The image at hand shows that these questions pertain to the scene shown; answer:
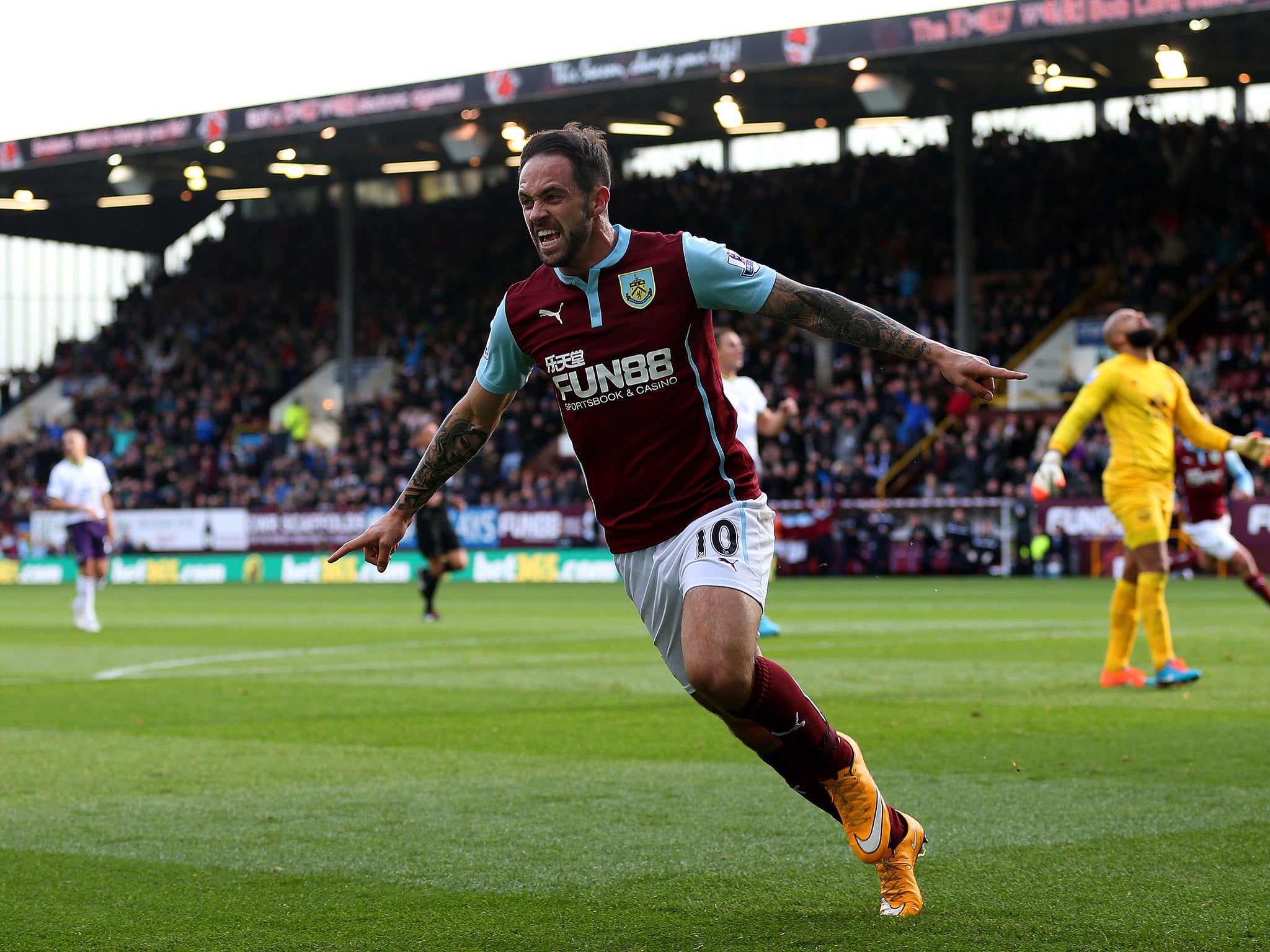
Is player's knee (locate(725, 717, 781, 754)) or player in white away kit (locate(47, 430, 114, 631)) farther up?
player in white away kit (locate(47, 430, 114, 631))

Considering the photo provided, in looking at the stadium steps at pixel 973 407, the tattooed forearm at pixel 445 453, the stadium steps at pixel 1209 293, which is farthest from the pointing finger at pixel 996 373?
the stadium steps at pixel 1209 293

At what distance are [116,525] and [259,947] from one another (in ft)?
119

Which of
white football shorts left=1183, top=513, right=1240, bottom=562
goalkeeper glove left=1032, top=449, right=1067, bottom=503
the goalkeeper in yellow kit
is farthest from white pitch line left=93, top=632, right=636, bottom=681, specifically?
goalkeeper glove left=1032, top=449, right=1067, bottom=503

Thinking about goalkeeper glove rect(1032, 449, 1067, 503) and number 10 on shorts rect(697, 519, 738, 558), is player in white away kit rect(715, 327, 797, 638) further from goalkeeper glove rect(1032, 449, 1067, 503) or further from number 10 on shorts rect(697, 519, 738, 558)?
number 10 on shorts rect(697, 519, 738, 558)

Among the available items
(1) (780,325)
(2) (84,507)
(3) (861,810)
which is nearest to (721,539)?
(3) (861,810)

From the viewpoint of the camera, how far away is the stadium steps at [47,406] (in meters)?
49.8

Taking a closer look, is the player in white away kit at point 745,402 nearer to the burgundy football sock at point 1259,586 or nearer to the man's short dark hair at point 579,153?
the burgundy football sock at point 1259,586

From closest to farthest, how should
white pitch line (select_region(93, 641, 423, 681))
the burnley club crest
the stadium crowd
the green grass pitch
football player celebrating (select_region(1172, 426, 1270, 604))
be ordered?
the green grass pitch < the burnley club crest < football player celebrating (select_region(1172, 426, 1270, 604)) < white pitch line (select_region(93, 641, 423, 681)) < the stadium crowd

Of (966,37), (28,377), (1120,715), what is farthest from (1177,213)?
(28,377)

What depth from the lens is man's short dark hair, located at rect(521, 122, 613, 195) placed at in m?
4.64

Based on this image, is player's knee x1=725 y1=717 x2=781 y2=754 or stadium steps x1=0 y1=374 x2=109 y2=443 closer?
player's knee x1=725 y1=717 x2=781 y2=754

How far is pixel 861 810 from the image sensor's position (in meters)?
4.65

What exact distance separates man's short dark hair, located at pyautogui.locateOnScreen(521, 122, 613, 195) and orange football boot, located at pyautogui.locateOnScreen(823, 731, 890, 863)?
1750mm

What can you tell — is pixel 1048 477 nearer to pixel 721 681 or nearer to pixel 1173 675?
pixel 1173 675
